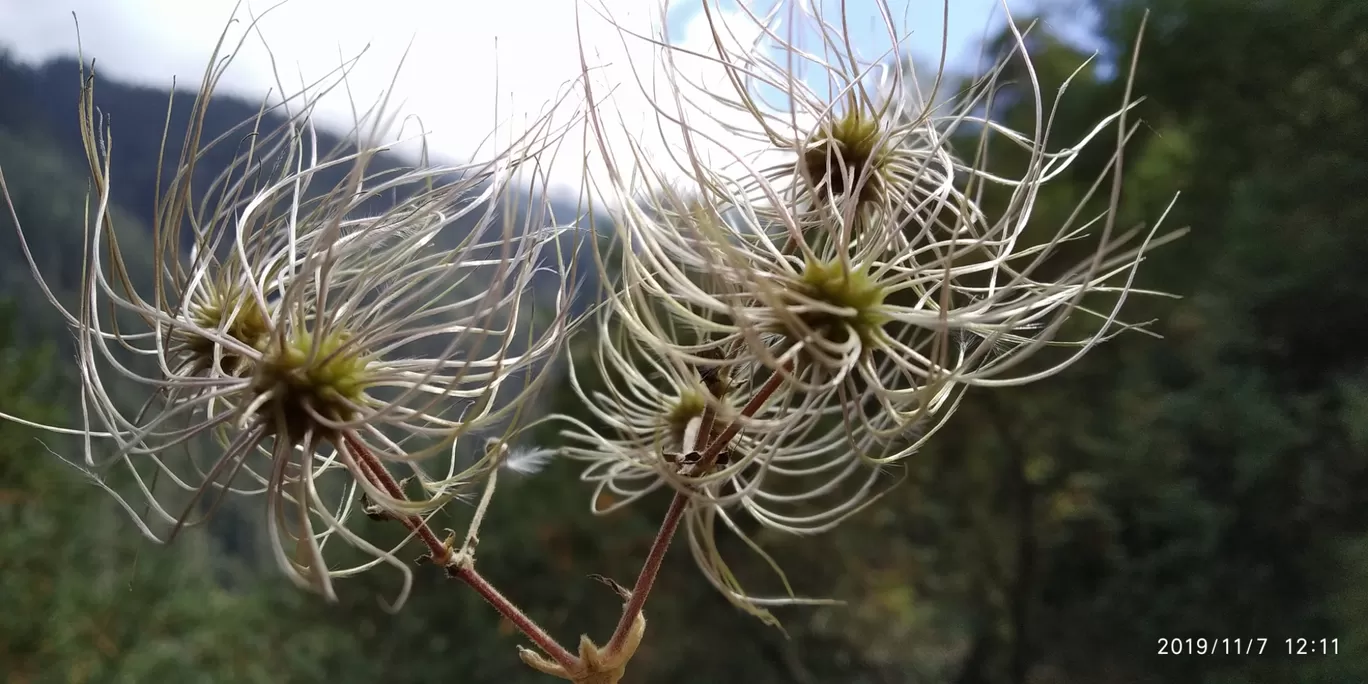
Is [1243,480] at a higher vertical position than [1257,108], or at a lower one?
lower

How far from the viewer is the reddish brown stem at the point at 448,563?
10.0 inches

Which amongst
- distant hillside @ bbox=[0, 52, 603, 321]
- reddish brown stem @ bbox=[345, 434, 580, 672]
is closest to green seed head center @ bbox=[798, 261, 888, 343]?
reddish brown stem @ bbox=[345, 434, 580, 672]

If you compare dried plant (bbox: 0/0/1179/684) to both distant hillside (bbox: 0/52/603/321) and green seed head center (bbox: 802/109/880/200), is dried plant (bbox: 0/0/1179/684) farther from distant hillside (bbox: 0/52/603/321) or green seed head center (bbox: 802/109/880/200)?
distant hillside (bbox: 0/52/603/321)

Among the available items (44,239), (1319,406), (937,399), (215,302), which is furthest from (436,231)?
(1319,406)

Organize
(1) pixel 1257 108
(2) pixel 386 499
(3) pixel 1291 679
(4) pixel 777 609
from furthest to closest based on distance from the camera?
(4) pixel 777 609
(1) pixel 1257 108
(3) pixel 1291 679
(2) pixel 386 499

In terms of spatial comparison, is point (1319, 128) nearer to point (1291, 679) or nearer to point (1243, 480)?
point (1243, 480)

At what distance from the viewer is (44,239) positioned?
0.94 m

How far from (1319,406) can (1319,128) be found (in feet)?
1.15

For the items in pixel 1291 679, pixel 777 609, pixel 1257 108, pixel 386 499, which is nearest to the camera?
pixel 386 499

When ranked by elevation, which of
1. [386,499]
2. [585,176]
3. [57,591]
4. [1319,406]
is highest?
[1319,406]
